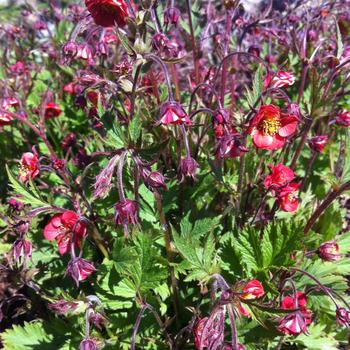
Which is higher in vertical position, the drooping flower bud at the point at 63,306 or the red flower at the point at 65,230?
the red flower at the point at 65,230

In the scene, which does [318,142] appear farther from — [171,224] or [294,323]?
[294,323]

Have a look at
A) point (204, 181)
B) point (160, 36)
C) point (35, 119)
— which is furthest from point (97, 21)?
point (35, 119)

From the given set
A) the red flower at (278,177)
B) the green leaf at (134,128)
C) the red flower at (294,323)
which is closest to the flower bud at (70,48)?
the green leaf at (134,128)

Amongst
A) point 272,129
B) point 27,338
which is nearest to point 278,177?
point 272,129

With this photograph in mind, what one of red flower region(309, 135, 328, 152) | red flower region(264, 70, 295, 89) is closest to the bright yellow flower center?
red flower region(264, 70, 295, 89)

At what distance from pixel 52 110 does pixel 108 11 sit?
4.90 ft

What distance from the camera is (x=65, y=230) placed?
2.16 m

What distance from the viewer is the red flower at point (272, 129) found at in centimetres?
200

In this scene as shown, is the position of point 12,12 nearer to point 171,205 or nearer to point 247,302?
point 171,205

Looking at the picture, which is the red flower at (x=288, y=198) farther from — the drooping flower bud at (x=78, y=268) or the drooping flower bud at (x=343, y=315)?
the drooping flower bud at (x=78, y=268)

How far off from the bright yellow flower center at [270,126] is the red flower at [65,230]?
2.92ft

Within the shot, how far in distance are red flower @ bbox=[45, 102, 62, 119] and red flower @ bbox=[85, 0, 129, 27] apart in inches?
54.3

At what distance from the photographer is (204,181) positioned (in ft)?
7.86

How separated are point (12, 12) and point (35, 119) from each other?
5076 millimetres
